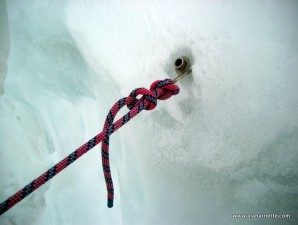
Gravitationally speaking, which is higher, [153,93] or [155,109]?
[153,93]

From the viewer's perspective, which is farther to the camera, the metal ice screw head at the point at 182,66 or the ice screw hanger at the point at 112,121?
the metal ice screw head at the point at 182,66

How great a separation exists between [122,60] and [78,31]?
25cm

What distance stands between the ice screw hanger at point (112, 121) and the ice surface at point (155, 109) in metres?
0.12

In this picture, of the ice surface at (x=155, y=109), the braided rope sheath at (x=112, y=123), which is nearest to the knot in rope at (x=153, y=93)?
the braided rope sheath at (x=112, y=123)

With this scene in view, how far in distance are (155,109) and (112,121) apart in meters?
0.27

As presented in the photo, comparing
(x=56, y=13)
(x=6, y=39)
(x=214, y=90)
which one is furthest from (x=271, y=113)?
(x=6, y=39)

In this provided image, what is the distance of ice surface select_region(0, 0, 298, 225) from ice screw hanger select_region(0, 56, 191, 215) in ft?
0.39

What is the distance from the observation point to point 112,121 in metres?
0.45

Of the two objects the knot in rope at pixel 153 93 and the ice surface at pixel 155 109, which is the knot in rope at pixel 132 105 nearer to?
the knot in rope at pixel 153 93

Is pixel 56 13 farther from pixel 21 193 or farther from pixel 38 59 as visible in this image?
pixel 21 193

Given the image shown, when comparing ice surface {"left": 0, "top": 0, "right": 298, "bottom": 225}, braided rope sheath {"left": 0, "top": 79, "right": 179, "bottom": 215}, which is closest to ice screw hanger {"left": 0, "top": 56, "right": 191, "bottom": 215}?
braided rope sheath {"left": 0, "top": 79, "right": 179, "bottom": 215}

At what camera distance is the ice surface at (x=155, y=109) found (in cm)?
52

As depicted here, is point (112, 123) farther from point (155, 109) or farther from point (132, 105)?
point (155, 109)

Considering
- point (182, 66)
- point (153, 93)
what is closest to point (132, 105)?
point (153, 93)
